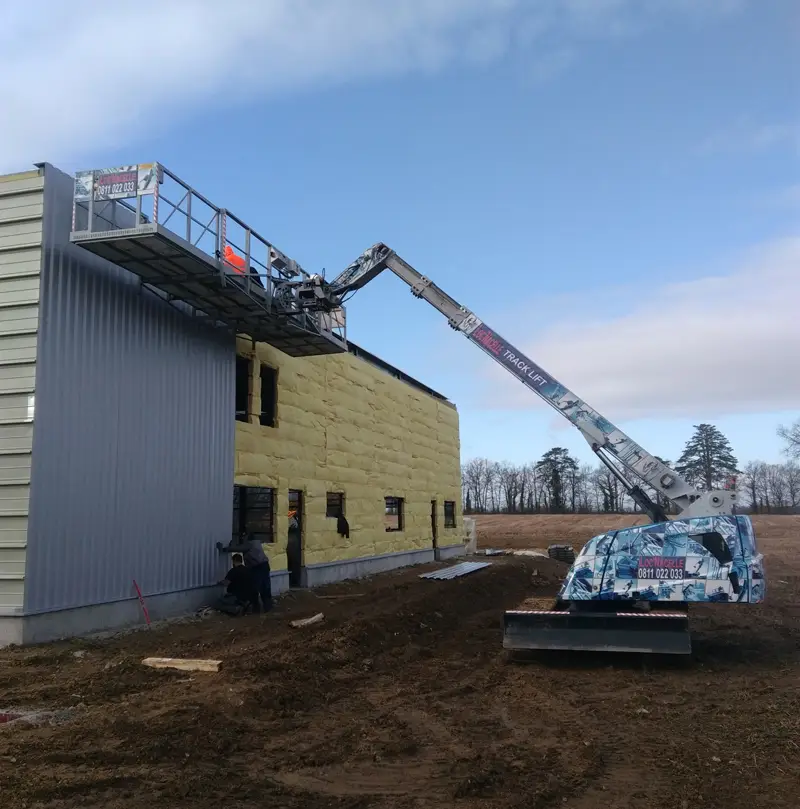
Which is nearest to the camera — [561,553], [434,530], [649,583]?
[649,583]

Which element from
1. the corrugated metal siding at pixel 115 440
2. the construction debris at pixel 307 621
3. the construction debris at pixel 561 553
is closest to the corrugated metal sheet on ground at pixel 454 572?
the construction debris at pixel 561 553

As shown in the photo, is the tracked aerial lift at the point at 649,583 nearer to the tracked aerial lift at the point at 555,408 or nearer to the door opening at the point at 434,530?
the tracked aerial lift at the point at 555,408

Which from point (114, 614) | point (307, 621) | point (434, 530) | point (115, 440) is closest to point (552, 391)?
point (307, 621)

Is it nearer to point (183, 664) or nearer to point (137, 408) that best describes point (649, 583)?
point (183, 664)

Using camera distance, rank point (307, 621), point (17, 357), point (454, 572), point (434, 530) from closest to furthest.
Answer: point (17, 357) < point (307, 621) < point (454, 572) < point (434, 530)

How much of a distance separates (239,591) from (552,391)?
7372 mm

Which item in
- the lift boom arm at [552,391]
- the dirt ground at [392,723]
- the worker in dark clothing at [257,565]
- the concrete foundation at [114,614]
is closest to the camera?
the dirt ground at [392,723]

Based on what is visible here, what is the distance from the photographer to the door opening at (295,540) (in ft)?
63.4

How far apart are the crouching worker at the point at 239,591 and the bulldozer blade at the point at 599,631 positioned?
6127mm

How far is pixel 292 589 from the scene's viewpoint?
18.9 meters

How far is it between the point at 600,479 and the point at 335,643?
281 feet

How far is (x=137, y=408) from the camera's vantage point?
13727 mm

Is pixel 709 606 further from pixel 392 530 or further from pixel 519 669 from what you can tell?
pixel 392 530

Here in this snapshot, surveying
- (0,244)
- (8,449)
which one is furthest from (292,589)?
(0,244)
